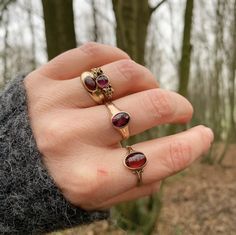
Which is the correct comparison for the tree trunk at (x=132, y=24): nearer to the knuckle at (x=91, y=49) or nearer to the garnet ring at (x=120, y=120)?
the knuckle at (x=91, y=49)

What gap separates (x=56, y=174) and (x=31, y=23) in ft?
39.8

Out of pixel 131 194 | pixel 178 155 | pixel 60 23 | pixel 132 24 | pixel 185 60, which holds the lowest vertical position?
pixel 185 60

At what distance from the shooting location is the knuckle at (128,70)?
105 centimetres

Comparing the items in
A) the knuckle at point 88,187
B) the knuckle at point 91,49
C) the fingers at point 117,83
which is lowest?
the knuckle at point 88,187

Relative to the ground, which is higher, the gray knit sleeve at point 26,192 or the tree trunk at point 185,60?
the gray knit sleeve at point 26,192

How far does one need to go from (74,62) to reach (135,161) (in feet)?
1.08

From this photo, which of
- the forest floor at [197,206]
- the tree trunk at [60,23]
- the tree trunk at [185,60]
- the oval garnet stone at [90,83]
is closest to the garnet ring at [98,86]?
the oval garnet stone at [90,83]

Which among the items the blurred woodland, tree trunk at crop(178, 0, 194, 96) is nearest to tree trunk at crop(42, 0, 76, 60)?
the blurred woodland

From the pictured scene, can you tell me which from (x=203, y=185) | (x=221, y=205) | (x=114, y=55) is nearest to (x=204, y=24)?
(x=203, y=185)

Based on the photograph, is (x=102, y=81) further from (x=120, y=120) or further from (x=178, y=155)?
(x=178, y=155)

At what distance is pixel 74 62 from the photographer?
1121mm

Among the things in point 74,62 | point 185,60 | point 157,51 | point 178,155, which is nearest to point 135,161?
point 178,155

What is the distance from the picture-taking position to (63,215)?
1.02 meters

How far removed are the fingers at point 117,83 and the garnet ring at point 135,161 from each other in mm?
161
